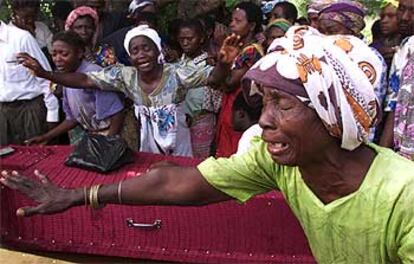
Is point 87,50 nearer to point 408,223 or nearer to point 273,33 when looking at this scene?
point 273,33

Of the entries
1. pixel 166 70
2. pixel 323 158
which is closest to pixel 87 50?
pixel 166 70

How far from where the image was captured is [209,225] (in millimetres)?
3900

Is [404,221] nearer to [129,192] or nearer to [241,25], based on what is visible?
[129,192]

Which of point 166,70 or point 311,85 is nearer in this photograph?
point 311,85

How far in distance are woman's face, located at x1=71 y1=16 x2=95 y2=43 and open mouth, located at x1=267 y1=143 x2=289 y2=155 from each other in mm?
3486

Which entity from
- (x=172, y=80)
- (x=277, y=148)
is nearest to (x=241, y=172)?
(x=277, y=148)

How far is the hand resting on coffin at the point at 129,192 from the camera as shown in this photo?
2166mm

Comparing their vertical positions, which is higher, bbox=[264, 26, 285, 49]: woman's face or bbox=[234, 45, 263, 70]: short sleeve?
bbox=[264, 26, 285, 49]: woman's face

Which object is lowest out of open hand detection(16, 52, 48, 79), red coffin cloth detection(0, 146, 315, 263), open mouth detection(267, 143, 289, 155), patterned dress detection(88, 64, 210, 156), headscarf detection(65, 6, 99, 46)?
red coffin cloth detection(0, 146, 315, 263)

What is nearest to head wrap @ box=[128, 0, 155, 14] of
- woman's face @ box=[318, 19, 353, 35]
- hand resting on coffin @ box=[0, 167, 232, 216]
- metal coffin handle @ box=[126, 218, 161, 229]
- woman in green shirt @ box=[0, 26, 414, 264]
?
woman's face @ box=[318, 19, 353, 35]

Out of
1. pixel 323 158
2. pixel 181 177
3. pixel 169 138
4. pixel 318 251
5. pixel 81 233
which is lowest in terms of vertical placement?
pixel 81 233

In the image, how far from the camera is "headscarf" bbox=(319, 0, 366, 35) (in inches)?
163

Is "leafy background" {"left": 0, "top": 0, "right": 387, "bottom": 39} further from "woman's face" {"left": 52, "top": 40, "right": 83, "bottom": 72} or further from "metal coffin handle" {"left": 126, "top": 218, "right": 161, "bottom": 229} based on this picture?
"metal coffin handle" {"left": 126, "top": 218, "right": 161, "bottom": 229}

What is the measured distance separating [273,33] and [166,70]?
0.90m
